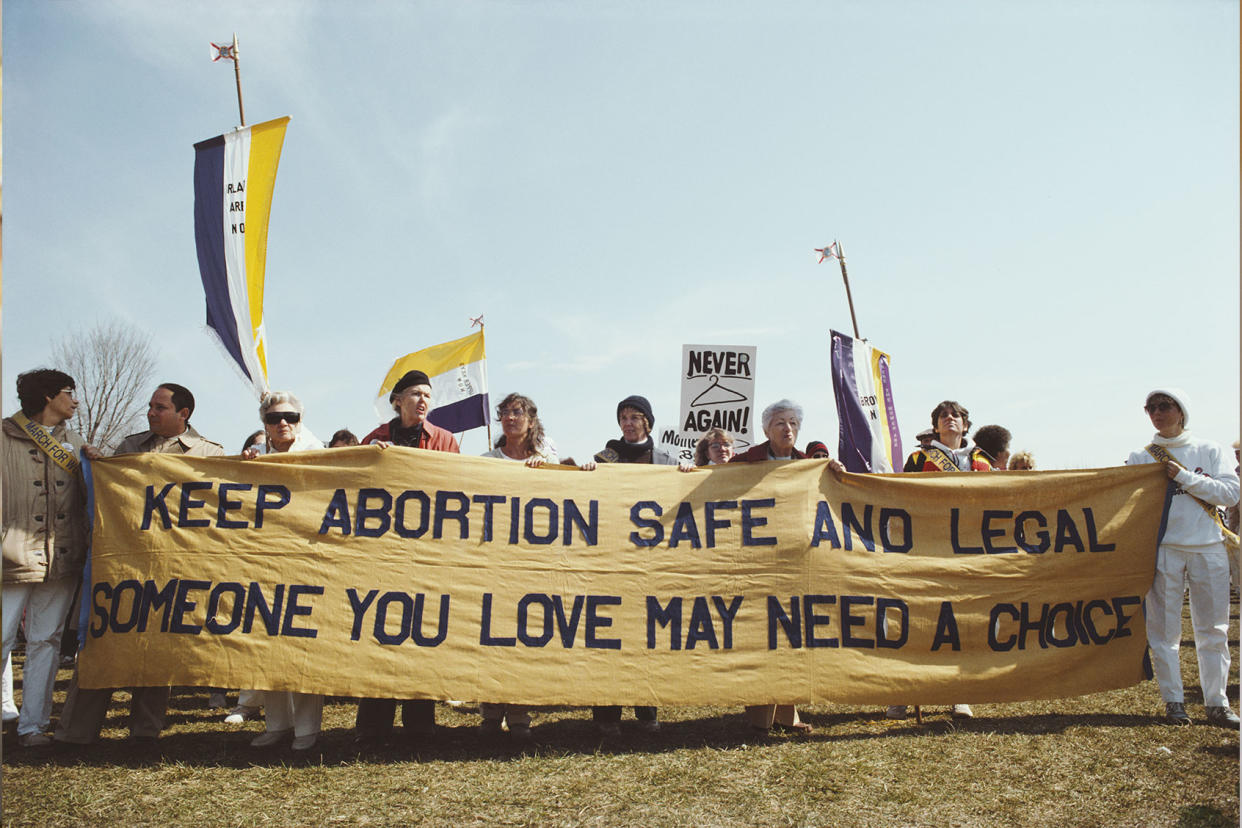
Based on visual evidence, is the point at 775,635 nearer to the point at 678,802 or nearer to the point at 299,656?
the point at 678,802

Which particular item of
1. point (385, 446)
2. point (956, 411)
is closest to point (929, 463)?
point (956, 411)

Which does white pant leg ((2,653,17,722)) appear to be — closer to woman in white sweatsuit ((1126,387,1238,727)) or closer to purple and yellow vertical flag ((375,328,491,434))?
purple and yellow vertical flag ((375,328,491,434))

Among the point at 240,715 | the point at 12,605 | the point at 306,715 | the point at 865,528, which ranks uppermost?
the point at 865,528

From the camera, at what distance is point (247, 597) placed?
184 inches

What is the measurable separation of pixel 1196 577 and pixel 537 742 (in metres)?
4.35

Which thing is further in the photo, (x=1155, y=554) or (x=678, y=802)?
(x=1155, y=554)

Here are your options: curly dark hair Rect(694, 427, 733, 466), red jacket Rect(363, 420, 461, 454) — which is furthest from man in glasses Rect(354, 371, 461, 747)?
curly dark hair Rect(694, 427, 733, 466)

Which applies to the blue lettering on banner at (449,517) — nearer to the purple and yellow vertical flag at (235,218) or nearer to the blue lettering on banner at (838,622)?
the blue lettering on banner at (838,622)

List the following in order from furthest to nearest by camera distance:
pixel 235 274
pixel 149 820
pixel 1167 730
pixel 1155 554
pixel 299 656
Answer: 1. pixel 235 274
2. pixel 1155 554
3. pixel 1167 730
4. pixel 299 656
5. pixel 149 820

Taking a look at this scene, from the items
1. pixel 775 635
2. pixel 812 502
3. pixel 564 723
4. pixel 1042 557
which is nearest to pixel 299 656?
pixel 564 723

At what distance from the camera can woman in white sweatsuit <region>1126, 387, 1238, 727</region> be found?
5215mm

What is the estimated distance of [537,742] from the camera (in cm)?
482

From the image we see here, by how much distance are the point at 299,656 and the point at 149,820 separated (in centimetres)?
110

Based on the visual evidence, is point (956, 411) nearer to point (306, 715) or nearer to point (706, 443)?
point (706, 443)
